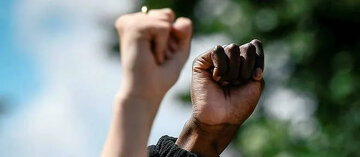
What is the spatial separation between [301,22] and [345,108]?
0.62 meters

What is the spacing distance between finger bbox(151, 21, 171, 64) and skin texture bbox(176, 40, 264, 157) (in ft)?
2.42

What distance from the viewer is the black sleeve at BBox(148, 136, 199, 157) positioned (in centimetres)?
323

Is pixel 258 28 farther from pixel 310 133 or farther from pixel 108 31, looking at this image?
pixel 108 31

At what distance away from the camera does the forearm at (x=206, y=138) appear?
331cm

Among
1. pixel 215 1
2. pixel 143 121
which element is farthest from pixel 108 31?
pixel 143 121

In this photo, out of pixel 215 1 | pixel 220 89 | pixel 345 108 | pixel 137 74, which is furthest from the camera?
pixel 215 1

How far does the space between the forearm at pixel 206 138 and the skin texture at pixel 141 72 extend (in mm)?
771

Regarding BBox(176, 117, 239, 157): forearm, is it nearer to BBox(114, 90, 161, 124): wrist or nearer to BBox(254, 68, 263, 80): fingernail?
BBox(254, 68, 263, 80): fingernail

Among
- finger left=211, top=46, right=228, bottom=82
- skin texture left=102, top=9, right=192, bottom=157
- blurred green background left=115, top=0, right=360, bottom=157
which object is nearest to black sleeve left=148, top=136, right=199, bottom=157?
finger left=211, top=46, right=228, bottom=82

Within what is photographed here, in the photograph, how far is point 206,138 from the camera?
3311mm

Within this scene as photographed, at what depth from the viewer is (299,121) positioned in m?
8.91

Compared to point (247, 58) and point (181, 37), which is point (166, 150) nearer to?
point (247, 58)

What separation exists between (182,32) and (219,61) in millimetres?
727

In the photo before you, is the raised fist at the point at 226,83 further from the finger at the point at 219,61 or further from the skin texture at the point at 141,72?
the skin texture at the point at 141,72
